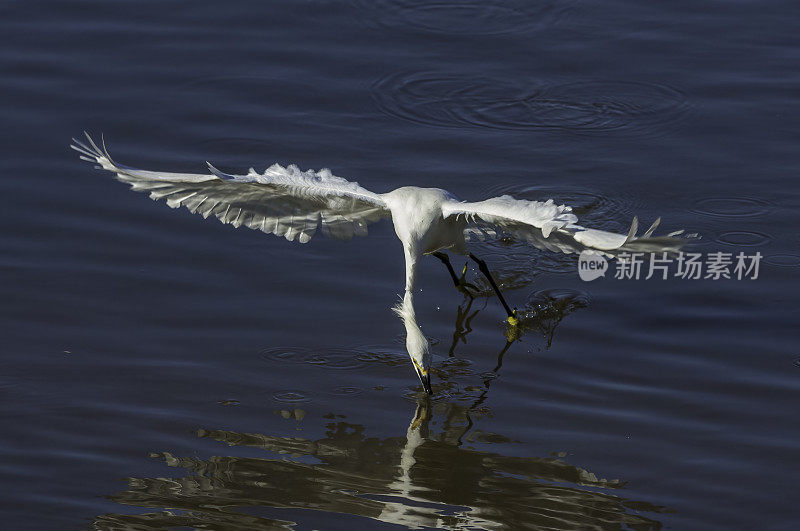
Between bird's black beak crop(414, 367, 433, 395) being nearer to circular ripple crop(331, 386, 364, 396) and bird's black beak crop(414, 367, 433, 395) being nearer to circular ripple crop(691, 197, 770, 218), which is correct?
circular ripple crop(331, 386, 364, 396)

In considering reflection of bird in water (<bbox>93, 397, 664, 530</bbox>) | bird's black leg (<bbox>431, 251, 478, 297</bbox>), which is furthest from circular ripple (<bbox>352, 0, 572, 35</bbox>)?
reflection of bird in water (<bbox>93, 397, 664, 530</bbox>)

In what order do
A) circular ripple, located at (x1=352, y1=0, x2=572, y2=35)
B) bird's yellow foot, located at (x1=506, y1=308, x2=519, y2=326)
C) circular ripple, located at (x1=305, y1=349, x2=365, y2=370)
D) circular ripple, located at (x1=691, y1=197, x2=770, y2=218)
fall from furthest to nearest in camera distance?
circular ripple, located at (x1=352, y1=0, x2=572, y2=35), circular ripple, located at (x1=691, y1=197, x2=770, y2=218), bird's yellow foot, located at (x1=506, y1=308, x2=519, y2=326), circular ripple, located at (x1=305, y1=349, x2=365, y2=370)

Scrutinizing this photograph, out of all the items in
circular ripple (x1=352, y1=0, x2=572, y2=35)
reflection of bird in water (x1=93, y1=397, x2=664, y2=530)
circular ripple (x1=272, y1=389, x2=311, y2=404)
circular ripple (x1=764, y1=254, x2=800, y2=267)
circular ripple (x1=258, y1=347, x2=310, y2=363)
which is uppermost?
circular ripple (x1=352, y1=0, x2=572, y2=35)

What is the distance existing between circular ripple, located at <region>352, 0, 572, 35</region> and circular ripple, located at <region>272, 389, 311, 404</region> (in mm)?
6773

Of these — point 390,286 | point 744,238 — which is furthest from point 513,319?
point 744,238

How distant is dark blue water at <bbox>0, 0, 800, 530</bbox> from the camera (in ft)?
22.4

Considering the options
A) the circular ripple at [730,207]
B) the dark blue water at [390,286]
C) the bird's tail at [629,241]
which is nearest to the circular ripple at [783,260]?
the dark blue water at [390,286]

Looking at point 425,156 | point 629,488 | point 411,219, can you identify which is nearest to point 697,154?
point 425,156

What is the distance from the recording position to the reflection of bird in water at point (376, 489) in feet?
21.1

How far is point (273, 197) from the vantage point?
28.4 feet

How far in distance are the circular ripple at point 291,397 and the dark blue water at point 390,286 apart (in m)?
0.03

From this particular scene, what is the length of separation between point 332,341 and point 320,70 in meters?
4.95

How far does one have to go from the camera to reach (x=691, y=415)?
745cm

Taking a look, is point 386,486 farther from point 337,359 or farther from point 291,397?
point 337,359
